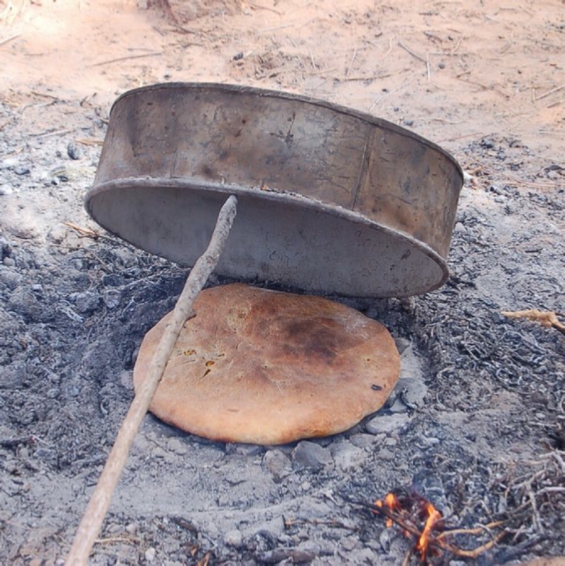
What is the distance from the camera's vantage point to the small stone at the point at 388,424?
7.70 feet

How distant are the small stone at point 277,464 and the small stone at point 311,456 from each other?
4 centimetres

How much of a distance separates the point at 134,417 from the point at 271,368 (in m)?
1.02

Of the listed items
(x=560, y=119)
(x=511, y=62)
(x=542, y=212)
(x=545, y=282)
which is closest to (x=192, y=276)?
(x=545, y=282)

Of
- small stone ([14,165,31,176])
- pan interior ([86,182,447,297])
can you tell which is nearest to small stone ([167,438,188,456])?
pan interior ([86,182,447,297])

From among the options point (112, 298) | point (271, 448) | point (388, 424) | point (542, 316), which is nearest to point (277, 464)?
point (271, 448)

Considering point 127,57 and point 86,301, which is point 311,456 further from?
point 127,57

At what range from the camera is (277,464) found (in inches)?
85.6

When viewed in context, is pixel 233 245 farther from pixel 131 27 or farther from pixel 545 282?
pixel 131 27

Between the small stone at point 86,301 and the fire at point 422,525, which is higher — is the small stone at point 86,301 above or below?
below

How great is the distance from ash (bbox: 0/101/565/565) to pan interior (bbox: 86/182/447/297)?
18 centimetres

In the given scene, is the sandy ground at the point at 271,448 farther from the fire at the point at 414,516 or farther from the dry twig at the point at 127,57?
the dry twig at the point at 127,57

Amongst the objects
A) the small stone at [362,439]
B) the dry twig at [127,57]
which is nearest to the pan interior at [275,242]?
the small stone at [362,439]

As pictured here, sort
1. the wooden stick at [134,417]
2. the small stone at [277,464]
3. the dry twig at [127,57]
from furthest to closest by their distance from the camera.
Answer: the dry twig at [127,57] → the small stone at [277,464] → the wooden stick at [134,417]

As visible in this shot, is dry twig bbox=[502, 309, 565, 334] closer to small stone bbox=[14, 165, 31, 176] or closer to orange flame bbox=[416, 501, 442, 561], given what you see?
orange flame bbox=[416, 501, 442, 561]
